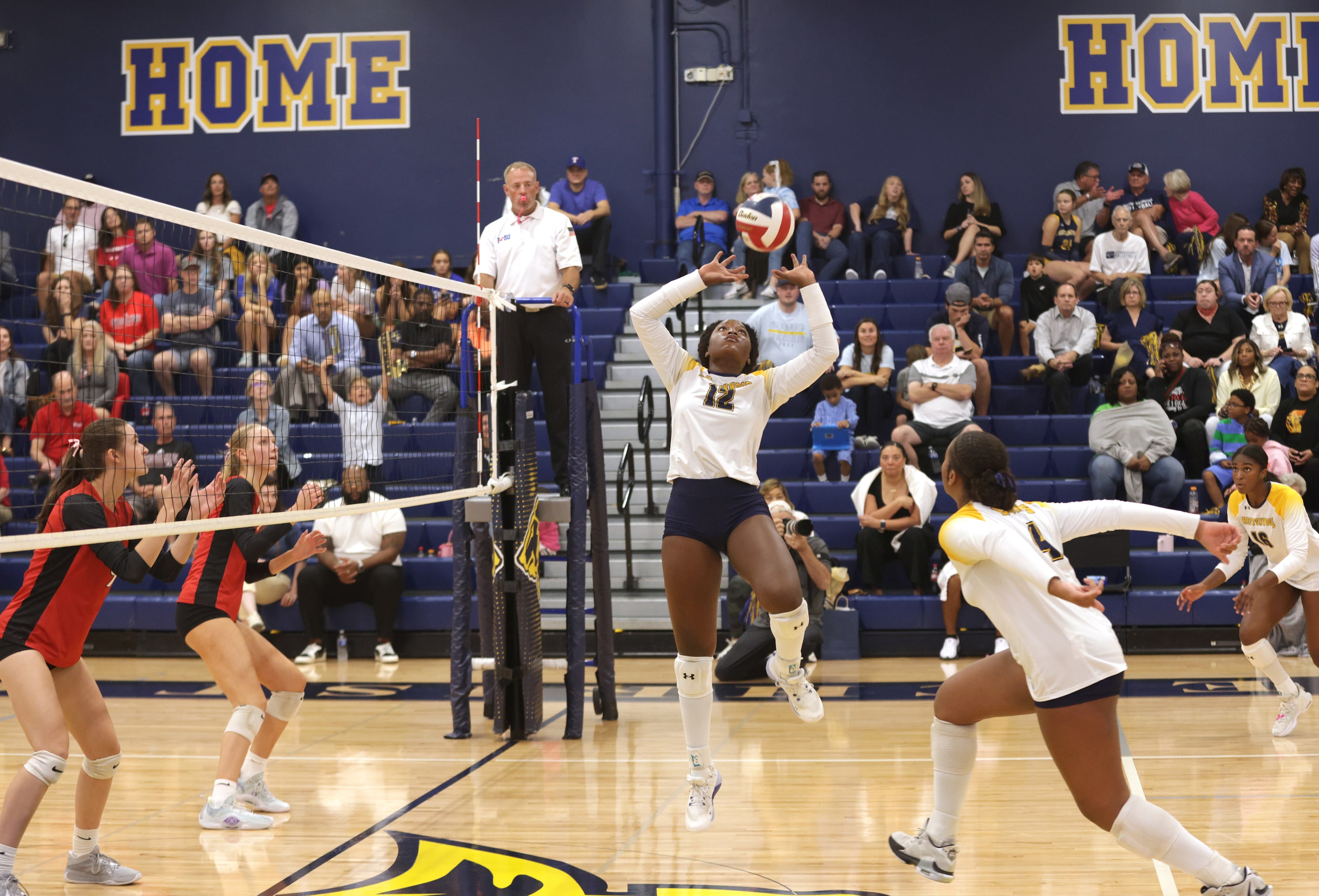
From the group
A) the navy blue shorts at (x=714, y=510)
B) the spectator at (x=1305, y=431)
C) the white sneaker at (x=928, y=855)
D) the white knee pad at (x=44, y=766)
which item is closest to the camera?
the white sneaker at (x=928, y=855)

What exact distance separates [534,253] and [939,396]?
4546 mm

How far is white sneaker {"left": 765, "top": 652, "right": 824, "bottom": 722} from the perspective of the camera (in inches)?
204

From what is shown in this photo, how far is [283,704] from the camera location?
563 centimetres

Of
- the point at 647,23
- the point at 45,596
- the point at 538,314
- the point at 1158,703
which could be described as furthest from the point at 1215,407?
the point at 45,596

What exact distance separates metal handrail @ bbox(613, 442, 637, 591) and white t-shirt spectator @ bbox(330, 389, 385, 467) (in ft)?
6.54

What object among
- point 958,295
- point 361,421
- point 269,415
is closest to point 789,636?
point 269,415

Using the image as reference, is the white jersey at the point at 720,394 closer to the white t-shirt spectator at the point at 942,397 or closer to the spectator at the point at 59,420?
the spectator at the point at 59,420

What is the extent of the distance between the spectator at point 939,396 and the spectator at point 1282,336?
9.89 ft


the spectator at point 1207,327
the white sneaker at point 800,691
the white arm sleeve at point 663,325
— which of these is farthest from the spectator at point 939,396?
the white arm sleeve at point 663,325

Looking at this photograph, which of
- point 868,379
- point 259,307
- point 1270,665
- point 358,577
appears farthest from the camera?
point 868,379

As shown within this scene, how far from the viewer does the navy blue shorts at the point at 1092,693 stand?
11.9 ft

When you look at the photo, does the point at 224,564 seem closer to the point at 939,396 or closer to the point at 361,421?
the point at 361,421

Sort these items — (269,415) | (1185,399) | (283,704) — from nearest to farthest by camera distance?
(283,704)
(269,415)
(1185,399)

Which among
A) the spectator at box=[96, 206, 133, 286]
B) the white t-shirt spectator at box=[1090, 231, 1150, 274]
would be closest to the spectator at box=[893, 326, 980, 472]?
the white t-shirt spectator at box=[1090, 231, 1150, 274]
